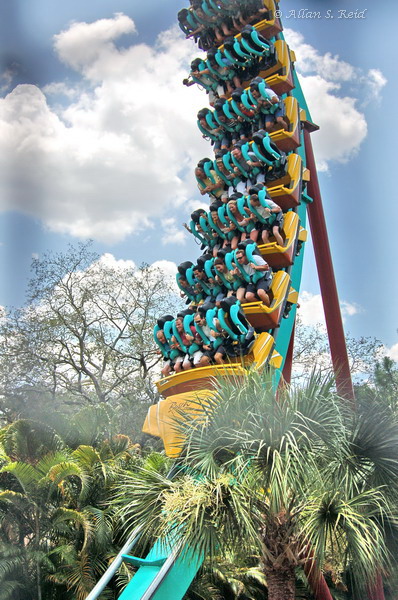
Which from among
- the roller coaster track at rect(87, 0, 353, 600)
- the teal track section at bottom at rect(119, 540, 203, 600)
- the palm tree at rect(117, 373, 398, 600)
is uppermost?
the roller coaster track at rect(87, 0, 353, 600)

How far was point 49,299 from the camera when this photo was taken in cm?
1952

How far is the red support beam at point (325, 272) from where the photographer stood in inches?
460

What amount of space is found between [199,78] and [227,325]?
6435 mm

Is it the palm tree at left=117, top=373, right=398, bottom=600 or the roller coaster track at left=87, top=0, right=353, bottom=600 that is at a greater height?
the roller coaster track at left=87, top=0, right=353, bottom=600

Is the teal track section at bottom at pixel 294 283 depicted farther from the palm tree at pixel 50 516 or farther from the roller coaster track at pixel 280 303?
the palm tree at pixel 50 516

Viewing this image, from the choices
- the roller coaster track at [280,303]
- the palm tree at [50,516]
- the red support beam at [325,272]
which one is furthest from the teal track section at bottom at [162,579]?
the red support beam at [325,272]

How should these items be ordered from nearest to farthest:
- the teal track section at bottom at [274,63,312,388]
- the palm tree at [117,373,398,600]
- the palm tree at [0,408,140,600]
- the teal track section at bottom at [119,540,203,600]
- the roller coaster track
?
the palm tree at [117,373,398,600]
the teal track section at bottom at [119,540,203,600]
the roller coaster track
the palm tree at [0,408,140,600]
the teal track section at bottom at [274,63,312,388]

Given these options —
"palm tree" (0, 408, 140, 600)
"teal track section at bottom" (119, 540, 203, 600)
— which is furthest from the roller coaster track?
"palm tree" (0, 408, 140, 600)

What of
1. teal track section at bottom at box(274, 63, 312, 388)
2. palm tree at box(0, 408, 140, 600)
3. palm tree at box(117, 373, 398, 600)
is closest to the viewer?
palm tree at box(117, 373, 398, 600)

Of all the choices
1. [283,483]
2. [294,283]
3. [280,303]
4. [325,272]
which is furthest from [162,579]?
[325,272]

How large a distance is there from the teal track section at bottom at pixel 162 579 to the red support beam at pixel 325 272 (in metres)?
4.97

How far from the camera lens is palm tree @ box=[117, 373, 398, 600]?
5.70 metres

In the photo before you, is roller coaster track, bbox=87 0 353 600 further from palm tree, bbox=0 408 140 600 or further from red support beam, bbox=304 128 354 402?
palm tree, bbox=0 408 140 600

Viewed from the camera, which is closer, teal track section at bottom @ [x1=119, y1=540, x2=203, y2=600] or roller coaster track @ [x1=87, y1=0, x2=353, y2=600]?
teal track section at bottom @ [x1=119, y1=540, x2=203, y2=600]
